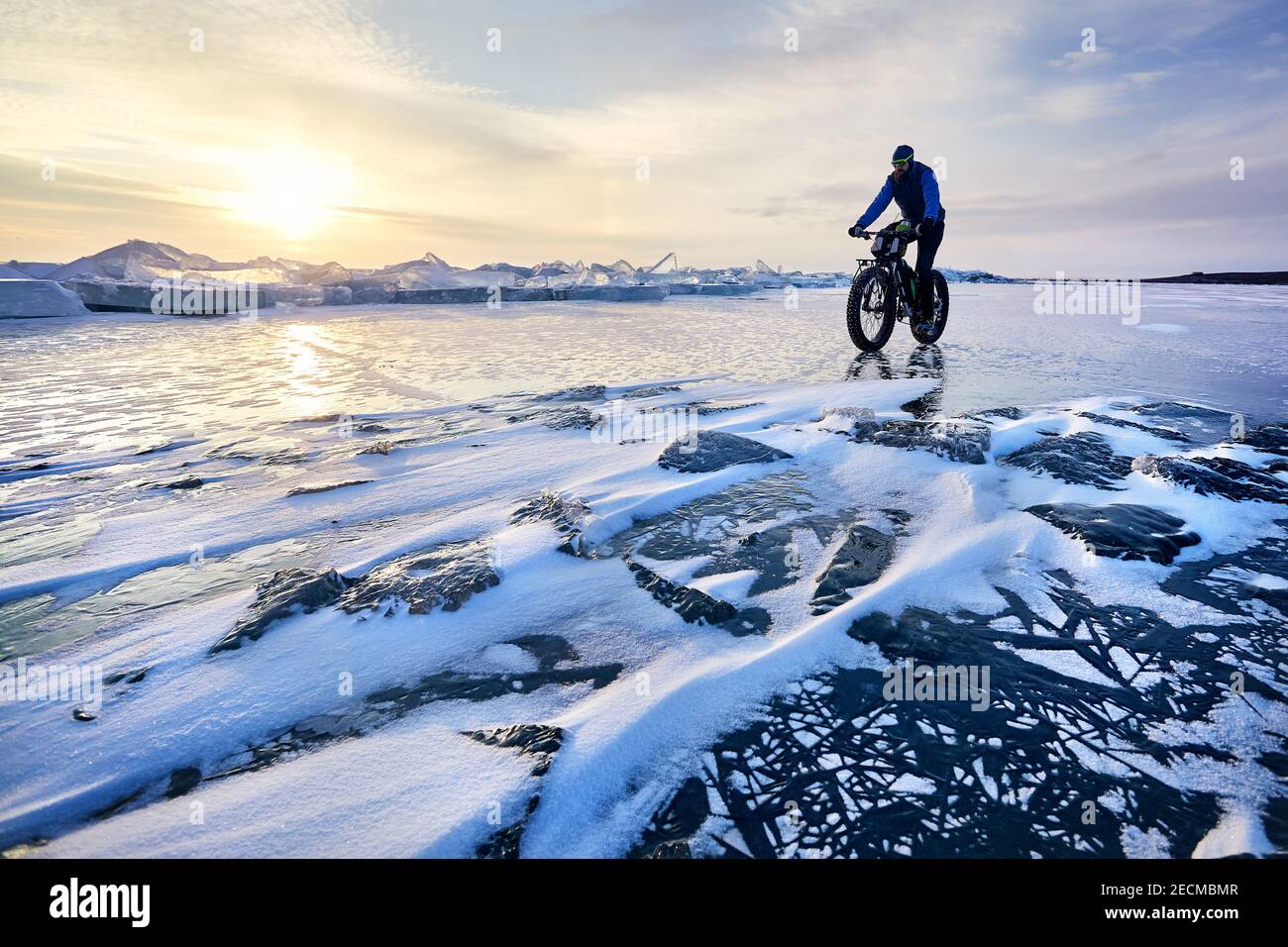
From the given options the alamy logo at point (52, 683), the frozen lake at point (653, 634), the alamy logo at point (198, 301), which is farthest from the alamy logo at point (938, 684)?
the alamy logo at point (198, 301)

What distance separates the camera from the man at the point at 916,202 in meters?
6.32

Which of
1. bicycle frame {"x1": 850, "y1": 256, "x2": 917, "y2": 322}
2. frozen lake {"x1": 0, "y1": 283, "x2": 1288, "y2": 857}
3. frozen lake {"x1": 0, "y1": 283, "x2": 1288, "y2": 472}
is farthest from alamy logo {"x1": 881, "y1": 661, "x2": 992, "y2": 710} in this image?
bicycle frame {"x1": 850, "y1": 256, "x2": 917, "y2": 322}

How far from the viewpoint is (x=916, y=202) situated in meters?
6.41

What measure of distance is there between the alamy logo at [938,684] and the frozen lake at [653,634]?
2 centimetres

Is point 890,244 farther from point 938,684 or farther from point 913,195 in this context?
point 938,684

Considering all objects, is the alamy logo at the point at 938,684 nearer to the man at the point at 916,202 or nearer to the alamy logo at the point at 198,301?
the man at the point at 916,202

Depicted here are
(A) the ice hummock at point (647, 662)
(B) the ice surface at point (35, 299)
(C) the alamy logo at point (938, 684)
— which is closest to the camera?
(A) the ice hummock at point (647, 662)

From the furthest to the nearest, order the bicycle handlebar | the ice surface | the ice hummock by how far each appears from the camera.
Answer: the ice surface, the bicycle handlebar, the ice hummock

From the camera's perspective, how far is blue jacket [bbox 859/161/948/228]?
6320 millimetres

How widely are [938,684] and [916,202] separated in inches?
255
